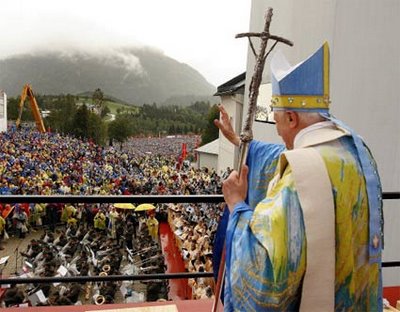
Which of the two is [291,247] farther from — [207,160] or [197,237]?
[207,160]

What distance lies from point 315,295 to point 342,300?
83 mm

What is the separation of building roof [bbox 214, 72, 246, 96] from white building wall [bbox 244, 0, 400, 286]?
504 inches

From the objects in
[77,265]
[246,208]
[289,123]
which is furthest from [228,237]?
[77,265]

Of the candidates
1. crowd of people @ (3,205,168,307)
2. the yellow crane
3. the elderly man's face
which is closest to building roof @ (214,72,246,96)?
crowd of people @ (3,205,168,307)

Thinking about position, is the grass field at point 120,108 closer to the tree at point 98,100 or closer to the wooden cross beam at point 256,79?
the tree at point 98,100

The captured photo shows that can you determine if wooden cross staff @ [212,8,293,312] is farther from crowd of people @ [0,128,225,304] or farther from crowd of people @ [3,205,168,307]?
crowd of people @ [3,205,168,307]

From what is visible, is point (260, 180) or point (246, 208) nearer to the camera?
point (246, 208)

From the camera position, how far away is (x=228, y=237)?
0.93 meters

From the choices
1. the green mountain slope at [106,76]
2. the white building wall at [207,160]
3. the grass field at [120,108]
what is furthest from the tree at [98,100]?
the green mountain slope at [106,76]

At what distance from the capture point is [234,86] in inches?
822

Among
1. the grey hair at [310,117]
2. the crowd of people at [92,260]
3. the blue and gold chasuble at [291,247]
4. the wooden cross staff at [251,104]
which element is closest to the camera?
the blue and gold chasuble at [291,247]

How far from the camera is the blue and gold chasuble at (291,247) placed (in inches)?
32.1

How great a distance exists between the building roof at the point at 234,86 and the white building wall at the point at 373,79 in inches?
504

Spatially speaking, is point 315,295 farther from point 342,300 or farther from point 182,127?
point 182,127
